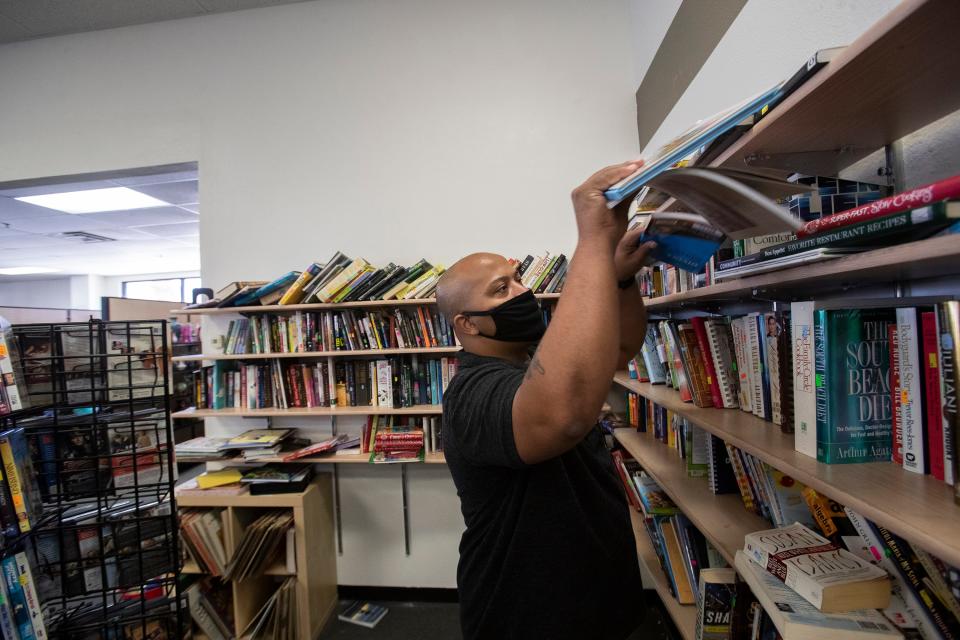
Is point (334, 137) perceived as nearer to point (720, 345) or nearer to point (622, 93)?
point (622, 93)

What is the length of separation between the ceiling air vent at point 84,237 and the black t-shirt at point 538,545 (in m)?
7.42

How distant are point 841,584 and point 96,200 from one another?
6232 mm

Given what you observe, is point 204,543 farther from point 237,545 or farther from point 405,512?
point 405,512

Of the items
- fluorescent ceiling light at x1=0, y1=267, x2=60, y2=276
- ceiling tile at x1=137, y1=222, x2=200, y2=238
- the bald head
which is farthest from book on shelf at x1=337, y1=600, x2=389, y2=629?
fluorescent ceiling light at x1=0, y1=267, x2=60, y2=276

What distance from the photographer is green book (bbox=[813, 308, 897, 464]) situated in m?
0.73

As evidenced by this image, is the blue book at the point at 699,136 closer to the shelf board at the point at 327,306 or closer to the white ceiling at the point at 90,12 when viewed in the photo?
the shelf board at the point at 327,306

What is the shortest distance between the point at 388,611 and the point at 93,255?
26.9 ft

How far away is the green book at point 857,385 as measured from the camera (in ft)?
2.40

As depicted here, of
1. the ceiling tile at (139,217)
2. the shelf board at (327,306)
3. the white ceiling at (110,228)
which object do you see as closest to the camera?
the shelf board at (327,306)

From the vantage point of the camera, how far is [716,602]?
1149mm

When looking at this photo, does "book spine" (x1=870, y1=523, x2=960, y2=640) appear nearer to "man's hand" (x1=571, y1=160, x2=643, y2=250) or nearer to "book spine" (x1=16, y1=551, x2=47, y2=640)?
"man's hand" (x1=571, y1=160, x2=643, y2=250)

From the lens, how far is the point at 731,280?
3.33ft

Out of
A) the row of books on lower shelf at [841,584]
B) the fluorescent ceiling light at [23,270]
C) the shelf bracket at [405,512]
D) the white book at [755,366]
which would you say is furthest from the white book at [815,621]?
the fluorescent ceiling light at [23,270]

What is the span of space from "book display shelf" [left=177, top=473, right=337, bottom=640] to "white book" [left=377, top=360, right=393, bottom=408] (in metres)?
0.65
